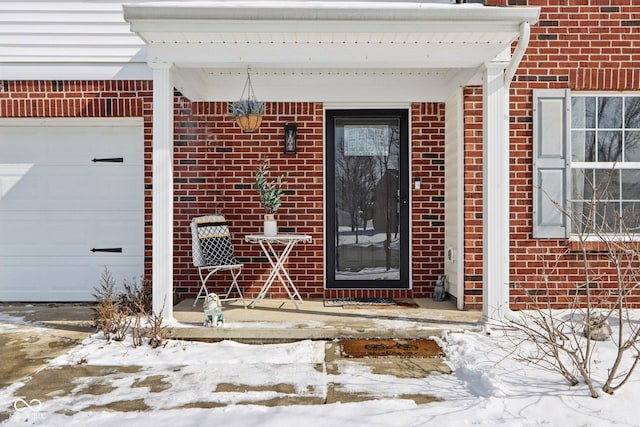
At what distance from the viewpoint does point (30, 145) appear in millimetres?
6234

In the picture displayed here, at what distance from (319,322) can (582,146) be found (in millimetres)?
3346

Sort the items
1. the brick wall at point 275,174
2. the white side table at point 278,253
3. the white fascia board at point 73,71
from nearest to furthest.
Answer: the white side table at point 278,253 < the white fascia board at point 73,71 < the brick wall at point 275,174

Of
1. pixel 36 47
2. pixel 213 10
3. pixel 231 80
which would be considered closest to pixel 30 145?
pixel 36 47

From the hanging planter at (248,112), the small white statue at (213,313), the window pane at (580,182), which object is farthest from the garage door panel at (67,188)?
the window pane at (580,182)

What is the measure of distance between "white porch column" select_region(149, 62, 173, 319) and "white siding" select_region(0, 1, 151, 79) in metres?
1.54

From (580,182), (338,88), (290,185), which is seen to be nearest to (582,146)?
(580,182)

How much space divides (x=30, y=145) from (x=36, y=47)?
3.64 feet

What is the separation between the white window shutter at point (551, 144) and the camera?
18.1 ft

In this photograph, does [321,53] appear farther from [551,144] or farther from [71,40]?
[71,40]

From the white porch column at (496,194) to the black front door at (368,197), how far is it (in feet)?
5.13

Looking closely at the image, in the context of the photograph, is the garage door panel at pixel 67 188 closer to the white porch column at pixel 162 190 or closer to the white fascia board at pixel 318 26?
the white porch column at pixel 162 190

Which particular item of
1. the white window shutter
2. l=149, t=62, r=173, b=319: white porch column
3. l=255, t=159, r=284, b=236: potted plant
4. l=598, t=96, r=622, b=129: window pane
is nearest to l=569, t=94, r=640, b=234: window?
l=598, t=96, r=622, b=129: window pane

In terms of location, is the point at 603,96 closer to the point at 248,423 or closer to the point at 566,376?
the point at 566,376

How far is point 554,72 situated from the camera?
18.2 ft
